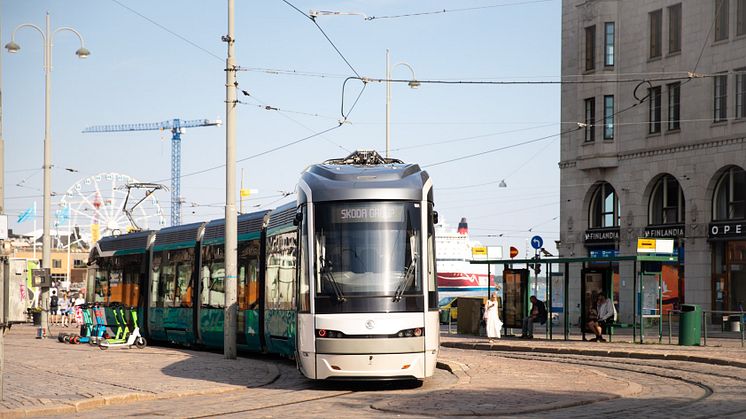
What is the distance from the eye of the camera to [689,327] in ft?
98.6

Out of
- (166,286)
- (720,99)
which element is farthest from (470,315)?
(166,286)

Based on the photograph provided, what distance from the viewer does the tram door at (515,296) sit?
35.3 m

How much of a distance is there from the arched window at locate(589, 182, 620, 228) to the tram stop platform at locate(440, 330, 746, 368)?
46.0 ft

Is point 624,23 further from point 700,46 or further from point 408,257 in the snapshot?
Answer: point 408,257

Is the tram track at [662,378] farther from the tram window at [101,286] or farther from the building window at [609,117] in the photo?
the building window at [609,117]

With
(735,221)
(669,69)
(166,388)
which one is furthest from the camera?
(669,69)

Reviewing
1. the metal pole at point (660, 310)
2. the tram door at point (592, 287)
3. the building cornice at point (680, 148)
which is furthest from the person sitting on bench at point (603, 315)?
the building cornice at point (680, 148)

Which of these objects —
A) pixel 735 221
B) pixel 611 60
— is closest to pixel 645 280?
pixel 735 221

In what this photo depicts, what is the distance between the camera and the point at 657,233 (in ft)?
151

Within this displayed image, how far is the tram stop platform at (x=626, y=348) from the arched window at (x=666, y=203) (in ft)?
36.8

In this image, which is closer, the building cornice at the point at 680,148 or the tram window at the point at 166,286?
the tram window at the point at 166,286

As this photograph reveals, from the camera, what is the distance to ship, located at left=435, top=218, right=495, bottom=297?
315 feet

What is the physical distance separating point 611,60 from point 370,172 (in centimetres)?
3275

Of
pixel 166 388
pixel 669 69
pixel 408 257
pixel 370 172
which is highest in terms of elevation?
pixel 669 69
